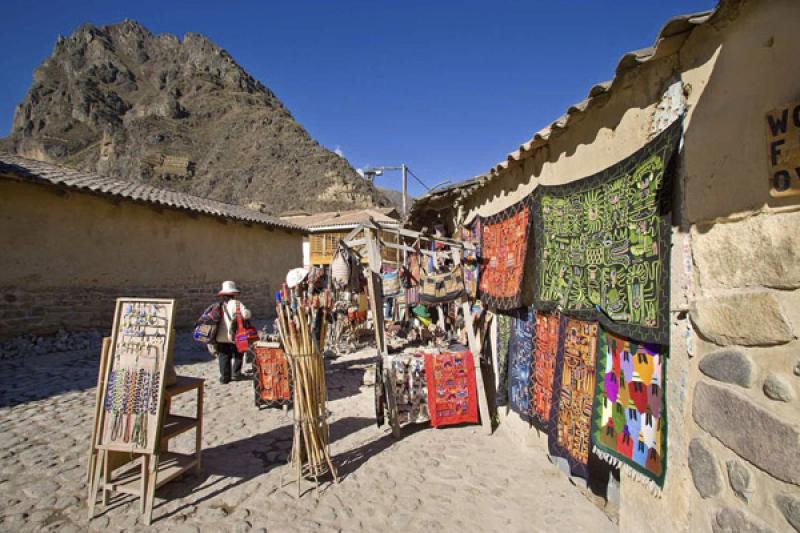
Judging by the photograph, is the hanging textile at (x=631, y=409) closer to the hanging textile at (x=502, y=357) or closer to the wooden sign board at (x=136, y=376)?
the hanging textile at (x=502, y=357)

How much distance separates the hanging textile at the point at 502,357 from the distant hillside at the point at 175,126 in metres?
39.4

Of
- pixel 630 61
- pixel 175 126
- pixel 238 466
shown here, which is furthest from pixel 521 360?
pixel 175 126

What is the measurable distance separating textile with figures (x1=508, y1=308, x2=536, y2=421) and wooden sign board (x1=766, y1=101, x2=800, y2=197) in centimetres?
222

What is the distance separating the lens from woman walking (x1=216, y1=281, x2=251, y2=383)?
19.3 feet

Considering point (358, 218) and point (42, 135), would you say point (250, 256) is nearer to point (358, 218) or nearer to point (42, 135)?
point (358, 218)

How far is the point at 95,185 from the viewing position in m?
9.05

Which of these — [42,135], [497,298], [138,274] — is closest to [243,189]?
[42,135]

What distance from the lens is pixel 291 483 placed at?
3.40 m

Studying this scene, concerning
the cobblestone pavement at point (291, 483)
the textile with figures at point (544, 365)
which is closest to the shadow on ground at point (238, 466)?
the cobblestone pavement at point (291, 483)

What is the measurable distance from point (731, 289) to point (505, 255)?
224 cm

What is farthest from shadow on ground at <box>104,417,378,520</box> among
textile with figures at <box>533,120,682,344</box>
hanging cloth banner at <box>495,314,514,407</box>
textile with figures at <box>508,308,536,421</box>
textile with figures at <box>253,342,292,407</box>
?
textile with figures at <box>533,120,682,344</box>

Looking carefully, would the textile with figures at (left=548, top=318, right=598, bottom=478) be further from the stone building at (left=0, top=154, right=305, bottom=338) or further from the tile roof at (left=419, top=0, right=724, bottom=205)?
the stone building at (left=0, top=154, right=305, bottom=338)

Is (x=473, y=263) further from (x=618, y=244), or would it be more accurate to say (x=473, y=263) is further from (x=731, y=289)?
(x=731, y=289)

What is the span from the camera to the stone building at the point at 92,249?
25.4 feet
